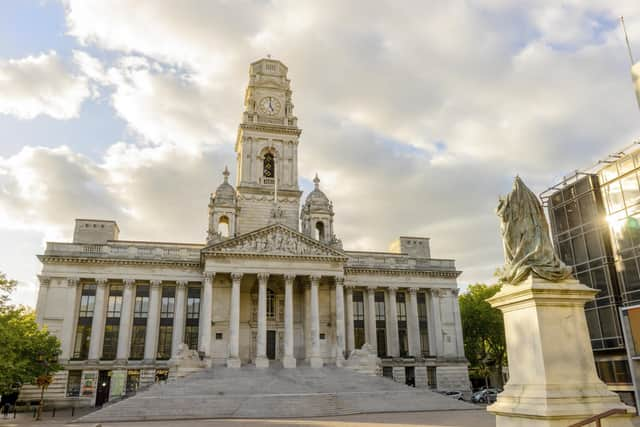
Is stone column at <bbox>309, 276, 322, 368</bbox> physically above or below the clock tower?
below

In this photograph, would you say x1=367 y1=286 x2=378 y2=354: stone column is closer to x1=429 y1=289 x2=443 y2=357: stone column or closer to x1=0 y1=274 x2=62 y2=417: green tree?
x1=429 y1=289 x2=443 y2=357: stone column

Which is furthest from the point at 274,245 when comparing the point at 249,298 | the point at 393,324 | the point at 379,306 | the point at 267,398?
the point at 267,398

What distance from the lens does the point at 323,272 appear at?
49000mm

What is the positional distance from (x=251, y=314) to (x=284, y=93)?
2947cm

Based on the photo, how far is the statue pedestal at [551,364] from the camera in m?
8.02

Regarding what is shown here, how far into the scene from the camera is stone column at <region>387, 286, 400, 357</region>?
54.8 meters

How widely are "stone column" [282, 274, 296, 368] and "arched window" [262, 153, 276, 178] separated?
55.6 feet

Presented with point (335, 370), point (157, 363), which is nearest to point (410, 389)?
point (335, 370)

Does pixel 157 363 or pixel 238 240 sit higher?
pixel 238 240

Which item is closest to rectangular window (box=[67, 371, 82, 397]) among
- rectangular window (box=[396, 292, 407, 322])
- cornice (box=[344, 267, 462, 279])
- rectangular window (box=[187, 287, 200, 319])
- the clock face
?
rectangular window (box=[187, 287, 200, 319])

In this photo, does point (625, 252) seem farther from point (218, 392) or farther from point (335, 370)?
point (218, 392)

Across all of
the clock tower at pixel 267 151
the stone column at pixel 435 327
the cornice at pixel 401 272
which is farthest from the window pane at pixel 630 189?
the clock tower at pixel 267 151

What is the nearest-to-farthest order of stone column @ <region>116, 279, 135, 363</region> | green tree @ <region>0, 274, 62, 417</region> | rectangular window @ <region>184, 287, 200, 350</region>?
green tree @ <region>0, 274, 62, 417</region> < stone column @ <region>116, 279, 135, 363</region> < rectangular window @ <region>184, 287, 200, 350</region>

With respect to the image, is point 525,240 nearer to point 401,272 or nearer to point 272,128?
point 401,272
